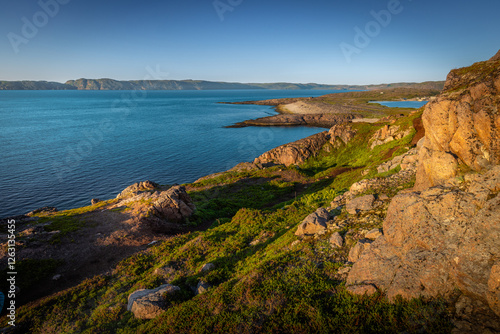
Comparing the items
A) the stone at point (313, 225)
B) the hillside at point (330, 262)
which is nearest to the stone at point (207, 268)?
the hillside at point (330, 262)

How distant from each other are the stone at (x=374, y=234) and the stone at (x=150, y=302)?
10362 millimetres

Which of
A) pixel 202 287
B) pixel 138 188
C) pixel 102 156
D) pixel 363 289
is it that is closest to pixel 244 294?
pixel 202 287

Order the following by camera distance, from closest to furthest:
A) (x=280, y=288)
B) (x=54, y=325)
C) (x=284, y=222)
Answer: (x=280, y=288), (x=54, y=325), (x=284, y=222)

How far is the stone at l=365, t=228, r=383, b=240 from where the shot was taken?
36.1ft

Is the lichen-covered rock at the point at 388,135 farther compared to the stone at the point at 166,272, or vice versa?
the lichen-covered rock at the point at 388,135

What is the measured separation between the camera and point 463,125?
986cm

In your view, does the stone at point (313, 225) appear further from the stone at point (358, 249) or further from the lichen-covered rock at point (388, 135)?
the lichen-covered rock at point (388, 135)

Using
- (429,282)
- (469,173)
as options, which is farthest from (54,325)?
(469,173)

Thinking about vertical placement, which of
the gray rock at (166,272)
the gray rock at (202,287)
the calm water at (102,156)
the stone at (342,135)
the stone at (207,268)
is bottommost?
the calm water at (102,156)

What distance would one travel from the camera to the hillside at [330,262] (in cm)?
734

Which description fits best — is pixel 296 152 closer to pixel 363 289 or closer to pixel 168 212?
pixel 168 212

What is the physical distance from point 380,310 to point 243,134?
91736mm

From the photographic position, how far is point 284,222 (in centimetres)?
1977

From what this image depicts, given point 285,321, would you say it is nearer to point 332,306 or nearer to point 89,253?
point 332,306
